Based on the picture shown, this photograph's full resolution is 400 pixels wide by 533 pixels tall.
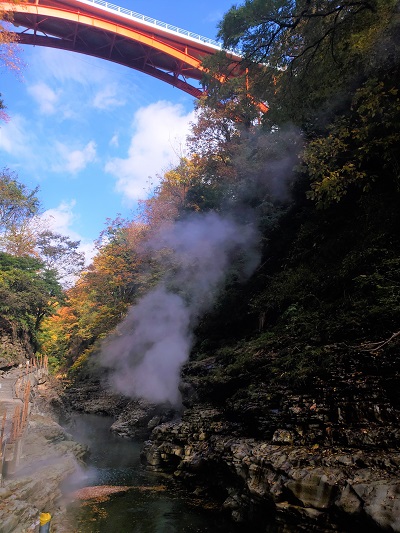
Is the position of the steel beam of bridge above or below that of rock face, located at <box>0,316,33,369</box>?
above

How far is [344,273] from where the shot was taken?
837 centimetres

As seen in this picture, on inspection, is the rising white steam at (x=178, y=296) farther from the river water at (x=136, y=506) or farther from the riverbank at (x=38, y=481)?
the riverbank at (x=38, y=481)

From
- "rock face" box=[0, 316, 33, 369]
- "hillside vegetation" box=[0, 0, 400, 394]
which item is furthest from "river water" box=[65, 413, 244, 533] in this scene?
"rock face" box=[0, 316, 33, 369]

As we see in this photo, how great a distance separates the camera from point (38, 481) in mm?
7684

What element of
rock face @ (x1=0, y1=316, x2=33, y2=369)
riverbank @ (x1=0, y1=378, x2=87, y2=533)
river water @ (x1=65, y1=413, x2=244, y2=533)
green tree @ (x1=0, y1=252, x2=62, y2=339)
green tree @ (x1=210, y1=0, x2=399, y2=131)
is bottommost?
river water @ (x1=65, y1=413, x2=244, y2=533)

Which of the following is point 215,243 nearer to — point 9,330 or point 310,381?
point 310,381

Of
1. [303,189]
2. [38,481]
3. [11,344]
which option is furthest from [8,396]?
[303,189]

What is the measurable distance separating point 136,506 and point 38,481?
2.25m

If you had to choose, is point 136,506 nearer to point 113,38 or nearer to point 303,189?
point 303,189

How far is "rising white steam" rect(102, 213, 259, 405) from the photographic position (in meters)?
14.9

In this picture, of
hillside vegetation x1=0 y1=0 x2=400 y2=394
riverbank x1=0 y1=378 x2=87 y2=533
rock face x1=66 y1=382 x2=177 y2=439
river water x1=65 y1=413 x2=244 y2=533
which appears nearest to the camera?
riverbank x1=0 y1=378 x2=87 y2=533

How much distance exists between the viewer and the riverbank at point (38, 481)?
598 cm

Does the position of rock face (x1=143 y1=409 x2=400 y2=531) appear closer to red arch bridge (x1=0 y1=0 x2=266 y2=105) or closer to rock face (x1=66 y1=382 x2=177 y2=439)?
rock face (x1=66 y1=382 x2=177 y2=439)

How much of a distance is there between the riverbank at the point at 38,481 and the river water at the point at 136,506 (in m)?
0.38
